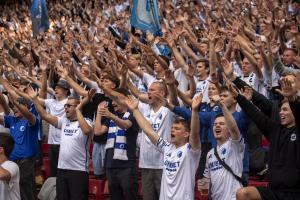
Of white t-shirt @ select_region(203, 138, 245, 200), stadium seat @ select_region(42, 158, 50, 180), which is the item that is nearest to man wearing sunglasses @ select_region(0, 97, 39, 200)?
stadium seat @ select_region(42, 158, 50, 180)

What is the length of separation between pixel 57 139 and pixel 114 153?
193 centimetres

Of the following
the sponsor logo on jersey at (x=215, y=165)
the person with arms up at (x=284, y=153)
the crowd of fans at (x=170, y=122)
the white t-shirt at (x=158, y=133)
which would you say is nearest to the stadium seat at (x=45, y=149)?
the crowd of fans at (x=170, y=122)

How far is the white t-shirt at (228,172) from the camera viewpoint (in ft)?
21.9

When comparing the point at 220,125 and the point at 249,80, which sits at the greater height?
the point at 249,80

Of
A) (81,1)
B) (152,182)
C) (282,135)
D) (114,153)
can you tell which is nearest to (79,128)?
(114,153)

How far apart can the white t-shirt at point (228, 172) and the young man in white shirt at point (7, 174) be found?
1.98m

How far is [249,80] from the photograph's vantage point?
9.03 meters

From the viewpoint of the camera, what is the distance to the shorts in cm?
567

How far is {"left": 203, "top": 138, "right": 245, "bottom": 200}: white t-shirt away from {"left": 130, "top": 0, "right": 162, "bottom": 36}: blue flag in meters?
5.11

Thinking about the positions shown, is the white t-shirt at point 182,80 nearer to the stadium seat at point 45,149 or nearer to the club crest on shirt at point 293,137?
the stadium seat at point 45,149

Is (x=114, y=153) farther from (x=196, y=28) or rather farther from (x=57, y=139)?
(x=196, y=28)

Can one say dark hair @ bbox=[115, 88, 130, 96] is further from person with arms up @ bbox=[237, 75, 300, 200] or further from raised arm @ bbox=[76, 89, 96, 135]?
person with arms up @ bbox=[237, 75, 300, 200]

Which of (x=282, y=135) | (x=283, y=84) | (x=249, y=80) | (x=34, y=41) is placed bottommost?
(x=282, y=135)

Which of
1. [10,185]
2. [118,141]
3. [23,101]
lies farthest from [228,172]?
[23,101]
